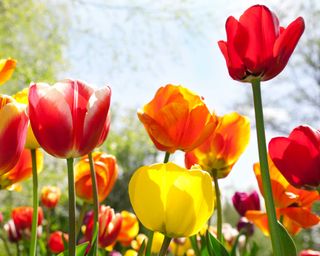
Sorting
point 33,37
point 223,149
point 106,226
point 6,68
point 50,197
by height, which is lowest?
point 50,197

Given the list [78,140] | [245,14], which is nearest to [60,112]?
[78,140]

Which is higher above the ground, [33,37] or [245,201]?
[33,37]

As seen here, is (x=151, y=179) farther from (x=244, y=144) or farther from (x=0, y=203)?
(x=0, y=203)

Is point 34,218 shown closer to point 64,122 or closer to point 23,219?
point 64,122

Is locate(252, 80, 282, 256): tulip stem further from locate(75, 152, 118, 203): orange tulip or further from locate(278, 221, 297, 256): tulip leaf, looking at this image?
locate(75, 152, 118, 203): orange tulip

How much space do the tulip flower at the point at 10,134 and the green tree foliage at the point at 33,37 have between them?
5414 mm

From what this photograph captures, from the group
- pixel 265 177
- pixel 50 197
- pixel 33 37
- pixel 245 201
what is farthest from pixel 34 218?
pixel 33 37

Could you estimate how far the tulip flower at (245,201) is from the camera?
3.80 ft

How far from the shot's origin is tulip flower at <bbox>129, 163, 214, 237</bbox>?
554 millimetres

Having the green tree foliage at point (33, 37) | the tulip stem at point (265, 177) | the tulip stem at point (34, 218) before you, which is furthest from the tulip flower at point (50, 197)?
the green tree foliage at point (33, 37)

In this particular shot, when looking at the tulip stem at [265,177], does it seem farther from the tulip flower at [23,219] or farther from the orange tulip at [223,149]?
the tulip flower at [23,219]

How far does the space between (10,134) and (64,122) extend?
0.05m

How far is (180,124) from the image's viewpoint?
726 mm

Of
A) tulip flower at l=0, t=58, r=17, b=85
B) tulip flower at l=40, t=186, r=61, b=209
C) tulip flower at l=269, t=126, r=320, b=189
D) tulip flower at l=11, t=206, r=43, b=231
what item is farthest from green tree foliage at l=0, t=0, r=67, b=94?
tulip flower at l=269, t=126, r=320, b=189
